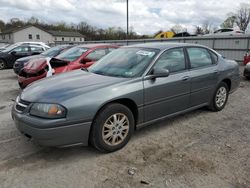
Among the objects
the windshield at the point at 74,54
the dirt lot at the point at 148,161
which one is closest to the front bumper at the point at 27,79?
the windshield at the point at 74,54

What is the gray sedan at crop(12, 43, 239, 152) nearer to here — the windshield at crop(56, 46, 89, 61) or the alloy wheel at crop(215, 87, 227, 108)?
the alloy wheel at crop(215, 87, 227, 108)

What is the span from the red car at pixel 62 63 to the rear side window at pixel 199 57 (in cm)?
323

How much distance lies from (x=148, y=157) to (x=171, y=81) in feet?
4.55

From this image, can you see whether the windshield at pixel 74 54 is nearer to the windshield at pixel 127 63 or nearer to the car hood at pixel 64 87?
the windshield at pixel 127 63

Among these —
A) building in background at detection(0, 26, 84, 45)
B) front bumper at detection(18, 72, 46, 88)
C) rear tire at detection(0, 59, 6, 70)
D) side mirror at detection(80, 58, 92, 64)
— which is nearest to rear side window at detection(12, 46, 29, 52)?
rear tire at detection(0, 59, 6, 70)

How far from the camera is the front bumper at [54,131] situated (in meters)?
3.03

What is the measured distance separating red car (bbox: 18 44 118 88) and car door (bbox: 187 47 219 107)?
3.26 meters

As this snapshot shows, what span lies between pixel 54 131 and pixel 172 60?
2.39m

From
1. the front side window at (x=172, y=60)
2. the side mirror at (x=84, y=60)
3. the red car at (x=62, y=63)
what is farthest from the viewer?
the side mirror at (x=84, y=60)

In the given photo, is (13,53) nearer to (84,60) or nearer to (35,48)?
(35,48)

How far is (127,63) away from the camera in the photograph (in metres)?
4.15

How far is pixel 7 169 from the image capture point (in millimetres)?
3121

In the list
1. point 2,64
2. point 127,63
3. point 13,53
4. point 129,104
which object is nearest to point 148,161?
point 129,104

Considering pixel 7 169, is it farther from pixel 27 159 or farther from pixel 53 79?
pixel 53 79
